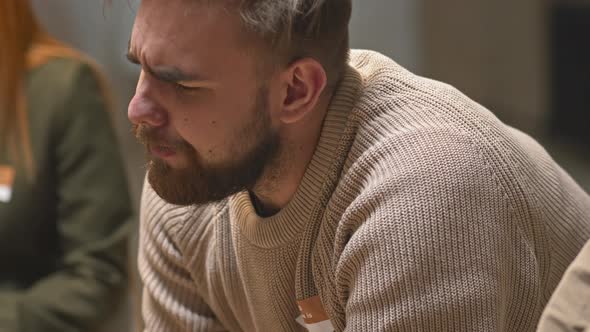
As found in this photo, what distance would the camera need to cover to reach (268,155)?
4.26 feet

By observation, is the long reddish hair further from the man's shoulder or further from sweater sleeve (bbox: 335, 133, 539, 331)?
sweater sleeve (bbox: 335, 133, 539, 331)

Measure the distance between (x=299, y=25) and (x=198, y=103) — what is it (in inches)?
5.7

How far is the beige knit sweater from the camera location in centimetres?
117

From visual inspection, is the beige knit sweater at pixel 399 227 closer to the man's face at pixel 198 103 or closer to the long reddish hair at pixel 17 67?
the man's face at pixel 198 103

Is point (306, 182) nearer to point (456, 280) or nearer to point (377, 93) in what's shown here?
point (377, 93)

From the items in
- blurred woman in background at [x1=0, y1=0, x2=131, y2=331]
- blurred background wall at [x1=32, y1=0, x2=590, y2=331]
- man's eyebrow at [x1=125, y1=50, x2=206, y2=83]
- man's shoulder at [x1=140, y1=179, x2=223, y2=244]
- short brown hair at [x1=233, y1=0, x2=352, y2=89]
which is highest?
short brown hair at [x1=233, y1=0, x2=352, y2=89]

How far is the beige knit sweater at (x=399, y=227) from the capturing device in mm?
1165

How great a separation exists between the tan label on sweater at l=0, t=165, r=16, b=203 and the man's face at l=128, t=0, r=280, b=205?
0.84 metres

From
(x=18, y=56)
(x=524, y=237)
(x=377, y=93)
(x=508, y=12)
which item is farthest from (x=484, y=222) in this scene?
(x=508, y=12)

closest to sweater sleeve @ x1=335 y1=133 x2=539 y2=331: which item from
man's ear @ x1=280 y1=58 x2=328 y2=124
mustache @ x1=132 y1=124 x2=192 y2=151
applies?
man's ear @ x1=280 y1=58 x2=328 y2=124

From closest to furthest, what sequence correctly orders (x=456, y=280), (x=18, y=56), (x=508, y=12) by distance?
(x=456, y=280), (x=18, y=56), (x=508, y=12)

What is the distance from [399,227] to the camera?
117 centimetres

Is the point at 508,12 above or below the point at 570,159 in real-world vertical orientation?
above

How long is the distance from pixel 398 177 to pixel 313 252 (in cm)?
17
